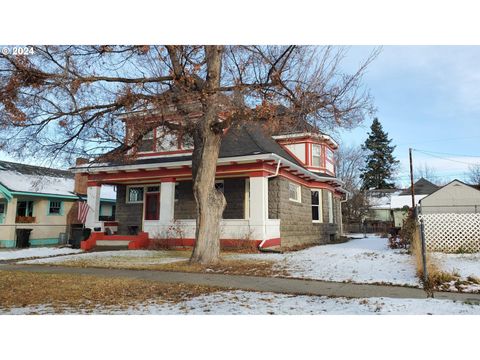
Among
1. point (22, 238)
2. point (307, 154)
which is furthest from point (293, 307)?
point (22, 238)

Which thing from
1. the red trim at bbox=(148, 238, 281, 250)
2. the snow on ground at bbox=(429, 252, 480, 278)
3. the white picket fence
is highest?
the white picket fence

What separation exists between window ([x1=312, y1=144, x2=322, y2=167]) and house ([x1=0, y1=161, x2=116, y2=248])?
1334 centimetres

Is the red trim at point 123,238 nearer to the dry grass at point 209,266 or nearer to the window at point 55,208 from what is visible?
the dry grass at point 209,266

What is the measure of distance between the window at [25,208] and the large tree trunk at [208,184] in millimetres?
14025

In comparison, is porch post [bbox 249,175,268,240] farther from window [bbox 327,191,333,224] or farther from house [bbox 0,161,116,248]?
house [bbox 0,161,116,248]

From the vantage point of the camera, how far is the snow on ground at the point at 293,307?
4.30 metres

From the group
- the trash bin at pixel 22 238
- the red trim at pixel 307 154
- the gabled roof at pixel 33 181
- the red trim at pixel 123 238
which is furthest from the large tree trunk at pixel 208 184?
the trash bin at pixel 22 238

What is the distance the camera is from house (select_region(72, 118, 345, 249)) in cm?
1268

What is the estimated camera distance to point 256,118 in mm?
8391

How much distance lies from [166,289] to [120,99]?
4.99 metres

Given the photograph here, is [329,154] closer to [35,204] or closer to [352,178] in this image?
[352,178]

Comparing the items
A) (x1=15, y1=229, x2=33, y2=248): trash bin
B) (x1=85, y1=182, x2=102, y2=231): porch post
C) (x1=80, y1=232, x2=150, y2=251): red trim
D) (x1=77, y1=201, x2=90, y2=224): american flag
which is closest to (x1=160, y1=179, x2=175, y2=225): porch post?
(x1=80, y1=232, x2=150, y2=251): red trim

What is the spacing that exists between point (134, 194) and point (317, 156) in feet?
31.1

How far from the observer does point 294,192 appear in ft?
51.7
